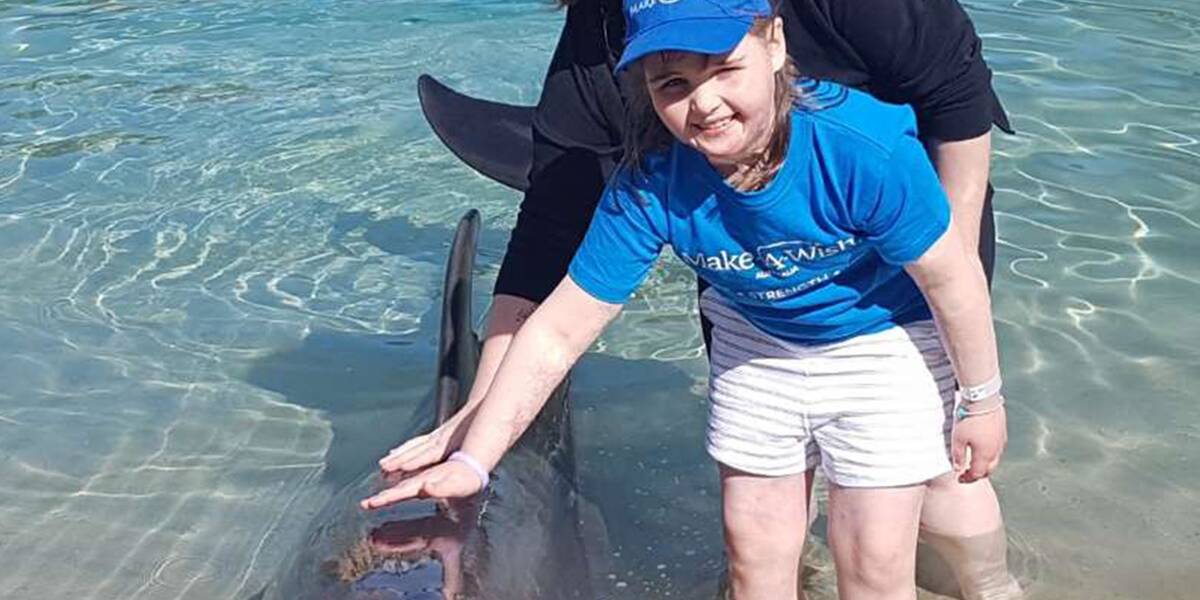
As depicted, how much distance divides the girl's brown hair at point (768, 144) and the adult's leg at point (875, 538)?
76 cm

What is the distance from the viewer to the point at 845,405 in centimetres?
318

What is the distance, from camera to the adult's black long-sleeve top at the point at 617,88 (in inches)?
124

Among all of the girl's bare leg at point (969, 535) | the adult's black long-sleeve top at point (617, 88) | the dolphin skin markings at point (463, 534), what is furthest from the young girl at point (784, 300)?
the girl's bare leg at point (969, 535)

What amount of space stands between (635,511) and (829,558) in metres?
0.61

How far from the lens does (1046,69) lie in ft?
28.1

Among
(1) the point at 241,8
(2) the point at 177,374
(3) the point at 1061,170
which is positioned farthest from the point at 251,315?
(1) the point at 241,8

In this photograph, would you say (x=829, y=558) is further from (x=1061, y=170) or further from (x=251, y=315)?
(x=1061, y=170)

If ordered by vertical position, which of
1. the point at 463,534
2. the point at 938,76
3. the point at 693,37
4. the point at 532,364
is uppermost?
the point at 693,37

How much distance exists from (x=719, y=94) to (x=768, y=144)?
7.5 inches

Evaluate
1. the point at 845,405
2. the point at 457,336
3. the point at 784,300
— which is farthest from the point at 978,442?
the point at 457,336

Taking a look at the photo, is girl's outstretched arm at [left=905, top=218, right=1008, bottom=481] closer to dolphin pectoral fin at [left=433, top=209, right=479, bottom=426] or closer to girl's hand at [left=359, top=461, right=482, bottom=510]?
girl's hand at [left=359, top=461, right=482, bottom=510]

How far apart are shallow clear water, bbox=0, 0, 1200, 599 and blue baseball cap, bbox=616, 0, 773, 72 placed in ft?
5.71

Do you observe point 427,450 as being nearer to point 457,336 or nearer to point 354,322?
point 457,336

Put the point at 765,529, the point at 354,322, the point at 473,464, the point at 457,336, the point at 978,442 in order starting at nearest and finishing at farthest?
the point at 473,464
the point at 978,442
the point at 765,529
the point at 457,336
the point at 354,322
